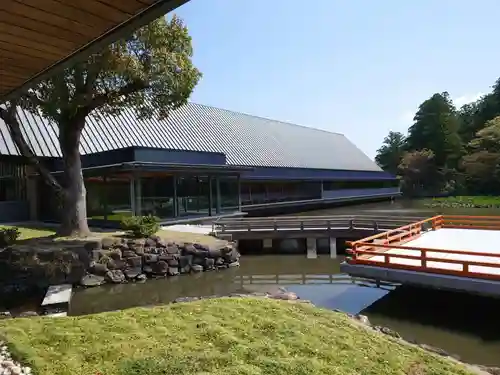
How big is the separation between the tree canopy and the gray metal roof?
7.76 m

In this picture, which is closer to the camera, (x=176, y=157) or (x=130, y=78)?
(x=130, y=78)

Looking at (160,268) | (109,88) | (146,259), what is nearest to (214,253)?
(160,268)

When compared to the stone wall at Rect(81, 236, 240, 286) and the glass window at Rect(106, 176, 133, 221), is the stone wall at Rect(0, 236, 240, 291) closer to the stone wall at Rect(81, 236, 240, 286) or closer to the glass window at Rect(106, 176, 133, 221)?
the stone wall at Rect(81, 236, 240, 286)

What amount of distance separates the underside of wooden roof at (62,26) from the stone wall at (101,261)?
9206 millimetres

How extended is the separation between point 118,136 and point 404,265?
18.7 m

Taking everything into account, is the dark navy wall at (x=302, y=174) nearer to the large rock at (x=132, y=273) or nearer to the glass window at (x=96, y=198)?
the glass window at (x=96, y=198)

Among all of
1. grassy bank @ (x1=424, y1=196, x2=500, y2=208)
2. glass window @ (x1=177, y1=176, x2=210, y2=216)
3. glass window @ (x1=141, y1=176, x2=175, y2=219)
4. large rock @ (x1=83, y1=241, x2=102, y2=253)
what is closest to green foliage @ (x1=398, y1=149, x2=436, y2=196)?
grassy bank @ (x1=424, y1=196, x2=500, y2=208)

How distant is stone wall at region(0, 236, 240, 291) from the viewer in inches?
428

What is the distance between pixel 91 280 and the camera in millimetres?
11188

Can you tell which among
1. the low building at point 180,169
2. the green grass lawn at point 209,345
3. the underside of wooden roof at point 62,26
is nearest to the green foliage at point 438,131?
the low building at point 180,169

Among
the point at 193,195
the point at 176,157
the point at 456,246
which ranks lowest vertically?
the point at 456,246

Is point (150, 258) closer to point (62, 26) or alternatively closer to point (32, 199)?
point (62, 26)

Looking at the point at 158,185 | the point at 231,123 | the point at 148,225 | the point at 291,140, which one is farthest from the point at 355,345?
the point at 291,140

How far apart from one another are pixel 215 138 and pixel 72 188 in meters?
16.4
